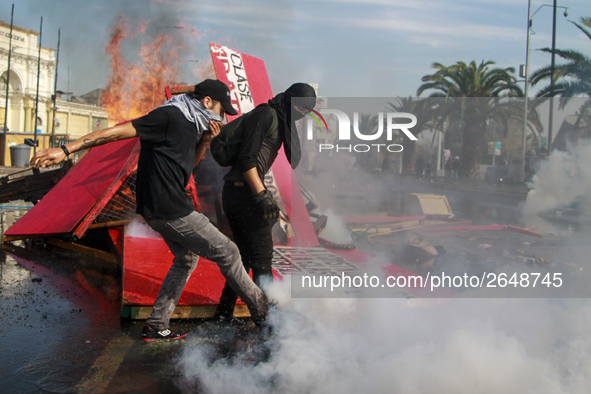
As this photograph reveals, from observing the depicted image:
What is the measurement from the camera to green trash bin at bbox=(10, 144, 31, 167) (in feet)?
86.9

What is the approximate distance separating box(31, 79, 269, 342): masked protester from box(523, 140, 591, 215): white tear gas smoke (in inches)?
425

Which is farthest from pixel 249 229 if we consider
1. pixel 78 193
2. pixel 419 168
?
pixel 419 168

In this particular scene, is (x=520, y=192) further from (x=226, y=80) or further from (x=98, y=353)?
(x=98, y=353)

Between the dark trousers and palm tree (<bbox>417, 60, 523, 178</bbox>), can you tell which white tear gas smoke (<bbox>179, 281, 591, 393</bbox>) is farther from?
palm tree (<bbox>417, 60, 523, 178</bbox>)

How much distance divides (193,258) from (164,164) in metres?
0.63

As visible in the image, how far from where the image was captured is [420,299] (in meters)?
3.27

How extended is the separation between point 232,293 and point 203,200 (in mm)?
2586

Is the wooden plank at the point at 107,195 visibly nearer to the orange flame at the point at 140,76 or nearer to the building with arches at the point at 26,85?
the orange flame at the point at 140,76

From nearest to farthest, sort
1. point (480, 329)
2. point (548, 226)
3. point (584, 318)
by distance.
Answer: point (480, 329)
point (584, 318)
point (548, 226)

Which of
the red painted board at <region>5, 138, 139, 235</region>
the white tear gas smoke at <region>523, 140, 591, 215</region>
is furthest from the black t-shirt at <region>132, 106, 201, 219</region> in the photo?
the white tear gas smoke at <region>523, 140, 591, 215</region>

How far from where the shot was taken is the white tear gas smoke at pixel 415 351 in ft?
6.73

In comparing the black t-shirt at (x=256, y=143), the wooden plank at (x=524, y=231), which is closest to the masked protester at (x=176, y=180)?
the black t-shirt at (x=256, y=143)

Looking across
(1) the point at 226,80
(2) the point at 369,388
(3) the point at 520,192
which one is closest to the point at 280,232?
(1) the point at 226,80

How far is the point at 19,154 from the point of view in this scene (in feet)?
87.4
